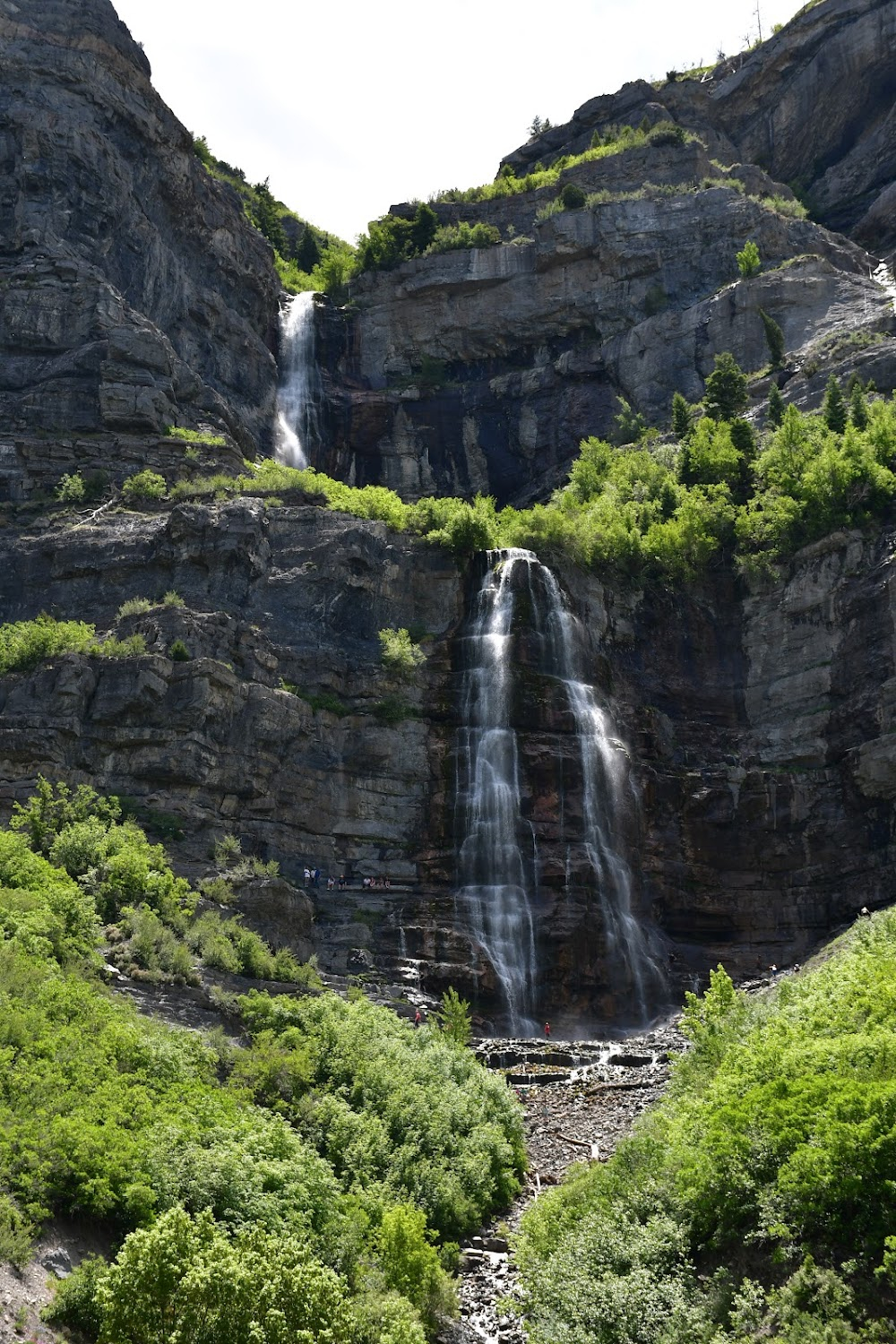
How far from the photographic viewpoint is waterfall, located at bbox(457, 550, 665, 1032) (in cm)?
4397

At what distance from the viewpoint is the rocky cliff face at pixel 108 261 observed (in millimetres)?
57841

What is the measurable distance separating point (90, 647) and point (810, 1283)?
33.2 metres

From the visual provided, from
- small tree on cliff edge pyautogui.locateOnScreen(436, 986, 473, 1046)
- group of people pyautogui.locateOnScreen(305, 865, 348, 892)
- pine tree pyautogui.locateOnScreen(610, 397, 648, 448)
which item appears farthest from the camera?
pine tree pyautogui.locateOnScreen(610, 397, 648, 448)

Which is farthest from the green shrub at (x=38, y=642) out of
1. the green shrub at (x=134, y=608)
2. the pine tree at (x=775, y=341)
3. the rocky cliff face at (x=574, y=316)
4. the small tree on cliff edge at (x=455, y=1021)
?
the pine tree at (x=775, y=341)

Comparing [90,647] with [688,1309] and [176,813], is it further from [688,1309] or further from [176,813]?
[688,1309]

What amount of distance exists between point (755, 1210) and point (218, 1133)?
29.3 ft

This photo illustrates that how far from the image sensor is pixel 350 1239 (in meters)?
21.8

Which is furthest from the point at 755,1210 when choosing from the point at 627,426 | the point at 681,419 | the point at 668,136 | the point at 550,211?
the point at 668,136

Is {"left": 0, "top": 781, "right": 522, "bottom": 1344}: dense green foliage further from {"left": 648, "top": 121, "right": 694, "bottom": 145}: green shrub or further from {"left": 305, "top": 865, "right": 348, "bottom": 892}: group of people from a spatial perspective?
{"left": 648, "top": 121, "right": 694, "bottom": 145}: green shrub

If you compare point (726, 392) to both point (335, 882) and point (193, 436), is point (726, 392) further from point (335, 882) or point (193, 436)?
point (335, 882)

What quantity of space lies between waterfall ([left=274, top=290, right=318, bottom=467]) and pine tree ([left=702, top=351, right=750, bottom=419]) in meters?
22.3

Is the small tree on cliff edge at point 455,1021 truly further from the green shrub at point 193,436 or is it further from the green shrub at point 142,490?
the green shrub at point 193,436

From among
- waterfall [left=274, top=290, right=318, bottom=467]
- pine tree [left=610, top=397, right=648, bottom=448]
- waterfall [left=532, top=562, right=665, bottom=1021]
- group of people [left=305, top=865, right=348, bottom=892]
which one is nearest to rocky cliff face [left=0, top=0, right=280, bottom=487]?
waterfall [left=274, top=290, right=318, bottom=467]

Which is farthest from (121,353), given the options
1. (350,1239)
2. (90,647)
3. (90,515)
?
(350,1239)
